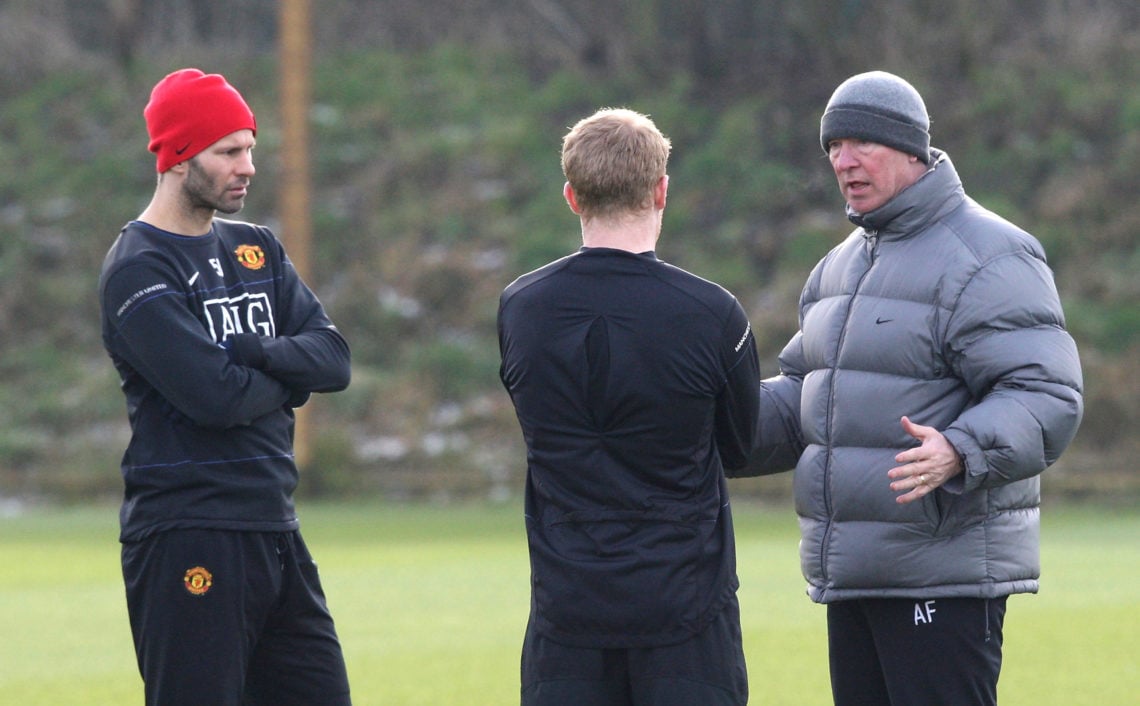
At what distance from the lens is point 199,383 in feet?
14.8

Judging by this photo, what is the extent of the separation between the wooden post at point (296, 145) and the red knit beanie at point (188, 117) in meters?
16.1

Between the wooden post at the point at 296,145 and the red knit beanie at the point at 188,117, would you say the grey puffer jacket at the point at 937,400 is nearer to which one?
the red knit beanie at the point at 188,117

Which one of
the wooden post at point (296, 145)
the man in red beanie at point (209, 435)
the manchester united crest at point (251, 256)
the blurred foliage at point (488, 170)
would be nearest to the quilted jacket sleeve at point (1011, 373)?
the man in red beanie at point (209, 435)

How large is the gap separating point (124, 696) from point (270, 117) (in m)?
23.3

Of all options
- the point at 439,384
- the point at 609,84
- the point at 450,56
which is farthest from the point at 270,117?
the point at 439,384

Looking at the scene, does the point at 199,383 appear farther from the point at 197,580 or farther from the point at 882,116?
the point at 882,116

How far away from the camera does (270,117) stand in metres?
30.3

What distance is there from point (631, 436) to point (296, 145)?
17.6 m

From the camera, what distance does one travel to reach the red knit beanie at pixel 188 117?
15.5 ft

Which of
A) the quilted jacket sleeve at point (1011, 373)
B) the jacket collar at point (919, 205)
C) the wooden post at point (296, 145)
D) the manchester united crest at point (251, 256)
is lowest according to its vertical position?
the quilted jacket sleeve at point (1011, 373)

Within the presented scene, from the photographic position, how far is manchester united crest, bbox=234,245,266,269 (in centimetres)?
486

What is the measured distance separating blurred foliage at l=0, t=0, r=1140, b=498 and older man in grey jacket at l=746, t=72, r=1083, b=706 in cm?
1620

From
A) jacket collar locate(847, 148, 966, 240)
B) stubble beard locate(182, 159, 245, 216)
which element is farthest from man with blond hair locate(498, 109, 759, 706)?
stubble beard locate(182, 159, 245, 216)

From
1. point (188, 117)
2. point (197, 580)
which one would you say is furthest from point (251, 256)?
point (197, 580)
